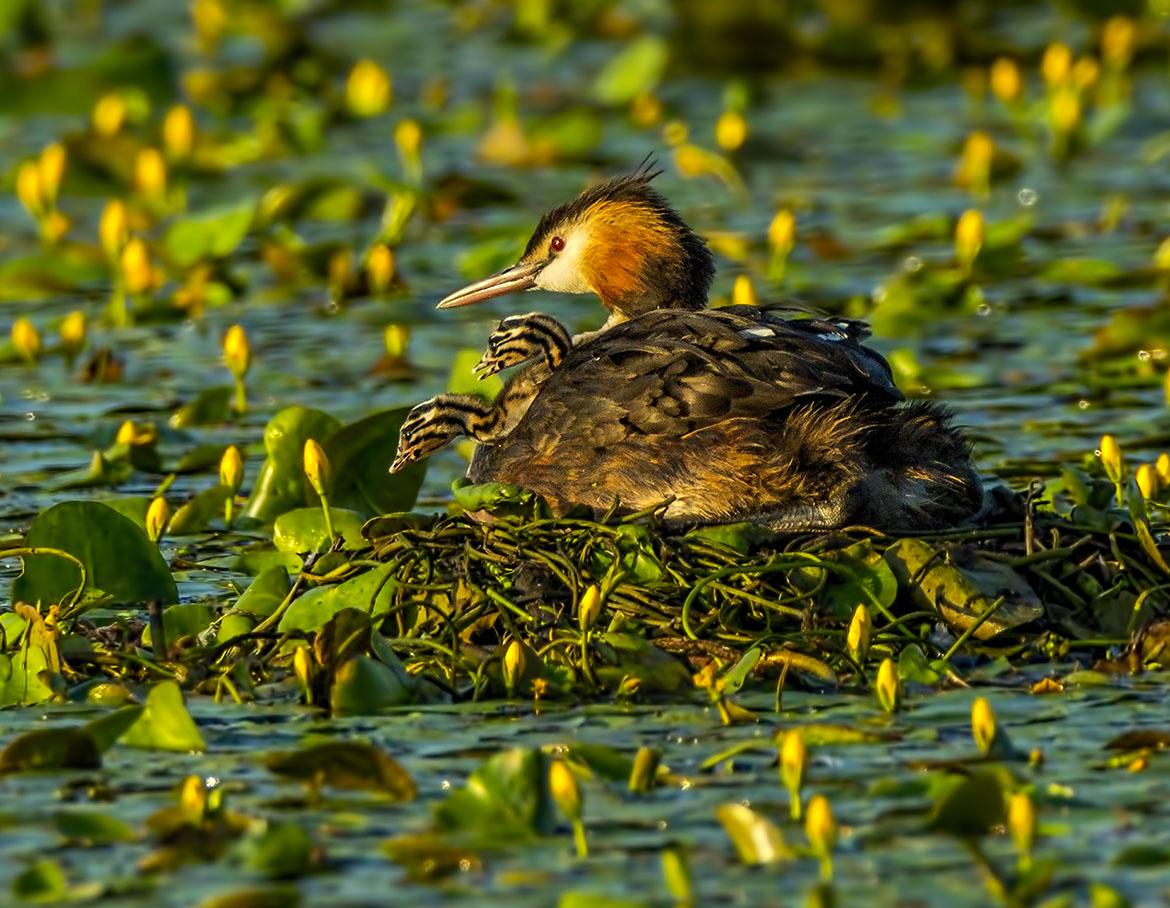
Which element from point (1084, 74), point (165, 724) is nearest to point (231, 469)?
point (165, 724)

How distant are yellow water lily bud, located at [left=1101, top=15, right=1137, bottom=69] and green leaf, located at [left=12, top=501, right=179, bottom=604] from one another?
9314 mm

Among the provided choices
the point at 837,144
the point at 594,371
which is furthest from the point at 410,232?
the point at 594,371

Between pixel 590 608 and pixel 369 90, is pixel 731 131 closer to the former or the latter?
pixel 369 90

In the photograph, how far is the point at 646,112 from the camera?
605 inches

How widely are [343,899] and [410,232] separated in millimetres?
8342

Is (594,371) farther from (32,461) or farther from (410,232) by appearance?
(410,232)

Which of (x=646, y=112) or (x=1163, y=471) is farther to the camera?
(x=646, y=112)

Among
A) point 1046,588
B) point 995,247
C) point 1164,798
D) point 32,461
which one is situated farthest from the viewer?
point 995,247

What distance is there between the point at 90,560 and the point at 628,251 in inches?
97.1

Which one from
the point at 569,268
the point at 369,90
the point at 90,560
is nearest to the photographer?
the point at 90,560

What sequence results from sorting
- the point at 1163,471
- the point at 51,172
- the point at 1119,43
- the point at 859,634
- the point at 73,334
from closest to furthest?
1. the point at 859,634
2. the point at 1163,471
3. the point at 73,334
4. the point at 51,172
5. the point at 1119,43

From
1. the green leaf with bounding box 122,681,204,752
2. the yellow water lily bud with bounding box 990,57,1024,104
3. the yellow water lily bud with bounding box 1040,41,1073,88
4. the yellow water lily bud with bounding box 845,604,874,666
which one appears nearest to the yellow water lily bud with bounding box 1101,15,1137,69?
the yellow water lily bud with bounding box 990,57,1024,104

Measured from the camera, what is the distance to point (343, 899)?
5270 mm

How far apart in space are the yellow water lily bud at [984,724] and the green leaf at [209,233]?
6736 mm
